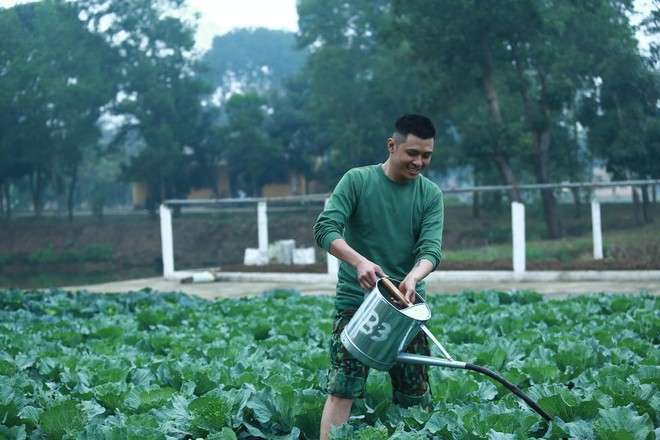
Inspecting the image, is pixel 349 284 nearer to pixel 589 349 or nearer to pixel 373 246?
pixel 373 246

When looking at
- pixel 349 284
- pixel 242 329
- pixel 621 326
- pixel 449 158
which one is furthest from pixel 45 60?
pixel 349 284

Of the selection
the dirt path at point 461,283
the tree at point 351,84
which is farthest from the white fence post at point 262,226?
the tree at point 351,84

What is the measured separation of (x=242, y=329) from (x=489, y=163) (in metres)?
19.5

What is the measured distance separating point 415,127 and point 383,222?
49cm

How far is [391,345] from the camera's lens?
3.86 meters

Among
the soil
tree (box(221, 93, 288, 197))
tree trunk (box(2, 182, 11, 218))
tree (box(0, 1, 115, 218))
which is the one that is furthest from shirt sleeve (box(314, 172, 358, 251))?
tree (box(221, 93, 288, 197))

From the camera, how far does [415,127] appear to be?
408 cm

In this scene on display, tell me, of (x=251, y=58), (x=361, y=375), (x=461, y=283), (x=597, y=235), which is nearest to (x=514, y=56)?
(x=597, y=235)

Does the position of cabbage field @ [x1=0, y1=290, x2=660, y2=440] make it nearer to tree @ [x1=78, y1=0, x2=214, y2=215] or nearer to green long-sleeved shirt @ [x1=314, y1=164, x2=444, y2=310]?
green long-sleeved shirt @ [x1=314, y1=164, x2=444, y2=310]

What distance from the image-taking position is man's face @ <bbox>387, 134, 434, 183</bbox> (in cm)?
409

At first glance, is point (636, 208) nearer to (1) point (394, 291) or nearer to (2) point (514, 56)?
(2) point (514, 56)

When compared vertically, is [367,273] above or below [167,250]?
above

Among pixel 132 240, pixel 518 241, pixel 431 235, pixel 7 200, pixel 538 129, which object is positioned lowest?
pixel 132 240

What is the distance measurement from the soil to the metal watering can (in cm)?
2491
